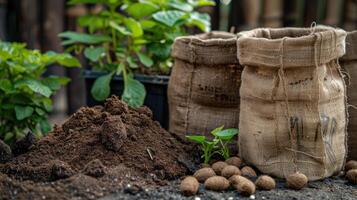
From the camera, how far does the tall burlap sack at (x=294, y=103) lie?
1.84m

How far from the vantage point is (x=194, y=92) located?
2318mm

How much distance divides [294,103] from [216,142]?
1.07 feet

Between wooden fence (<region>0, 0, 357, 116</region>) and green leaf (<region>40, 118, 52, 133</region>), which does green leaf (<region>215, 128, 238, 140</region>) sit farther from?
wooden fence (<region>0, 0, 357, 116</region>)

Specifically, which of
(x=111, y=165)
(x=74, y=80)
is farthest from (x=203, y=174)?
(x=74, y=80)

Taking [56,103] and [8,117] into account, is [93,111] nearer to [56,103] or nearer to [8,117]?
[8,117]

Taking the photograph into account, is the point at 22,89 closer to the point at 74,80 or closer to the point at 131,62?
the point at 131,62

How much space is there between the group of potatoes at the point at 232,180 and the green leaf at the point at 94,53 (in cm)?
100

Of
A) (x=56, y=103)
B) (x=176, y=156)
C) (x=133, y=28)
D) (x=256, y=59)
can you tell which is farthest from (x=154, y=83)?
(x=56, y=103)

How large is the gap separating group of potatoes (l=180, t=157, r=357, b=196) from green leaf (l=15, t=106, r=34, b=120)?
98 cm

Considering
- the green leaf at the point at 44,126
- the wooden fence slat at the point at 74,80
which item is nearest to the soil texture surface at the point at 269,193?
the green leaf at the point at 44,126

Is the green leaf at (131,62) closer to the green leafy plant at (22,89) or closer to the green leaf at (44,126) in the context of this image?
the green leafy plant at (22,89)

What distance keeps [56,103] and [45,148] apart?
6.94 feet

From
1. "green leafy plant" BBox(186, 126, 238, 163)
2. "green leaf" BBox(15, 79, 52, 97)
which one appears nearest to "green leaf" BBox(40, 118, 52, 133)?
"green leaf" BBox(15, 79, 52, 97)

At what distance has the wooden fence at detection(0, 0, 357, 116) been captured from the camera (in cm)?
385
